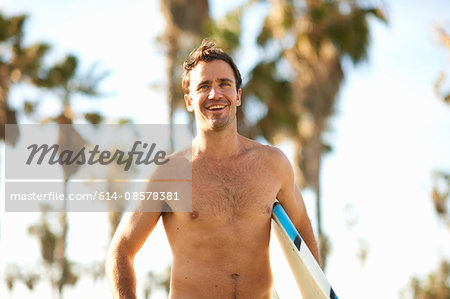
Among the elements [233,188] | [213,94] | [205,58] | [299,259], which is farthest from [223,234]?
[205,58]

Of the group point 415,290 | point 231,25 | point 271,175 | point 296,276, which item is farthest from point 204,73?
point 415,290

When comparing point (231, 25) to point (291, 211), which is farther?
point (231, 25)

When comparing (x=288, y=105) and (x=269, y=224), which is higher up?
(x=288, y=105)

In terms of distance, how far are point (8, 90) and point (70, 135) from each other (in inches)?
95.6

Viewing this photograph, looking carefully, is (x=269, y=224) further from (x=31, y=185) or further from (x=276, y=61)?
(x=276, y=61)

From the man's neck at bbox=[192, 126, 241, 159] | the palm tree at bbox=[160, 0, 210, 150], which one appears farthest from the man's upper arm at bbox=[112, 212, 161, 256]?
the palm tree at bbox=[160, 0, 210, 150]

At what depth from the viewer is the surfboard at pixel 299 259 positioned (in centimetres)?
351

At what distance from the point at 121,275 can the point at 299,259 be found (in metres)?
1.13

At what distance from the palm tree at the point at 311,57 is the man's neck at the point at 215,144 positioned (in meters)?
13.7

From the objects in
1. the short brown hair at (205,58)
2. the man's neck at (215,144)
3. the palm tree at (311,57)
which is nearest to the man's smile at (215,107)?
the man's neck at (215,144)

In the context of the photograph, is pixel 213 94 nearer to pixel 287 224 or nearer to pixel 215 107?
pixel 215 107

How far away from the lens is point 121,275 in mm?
3084

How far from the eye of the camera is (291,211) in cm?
376

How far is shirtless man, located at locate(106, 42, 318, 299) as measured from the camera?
3.30 meters
